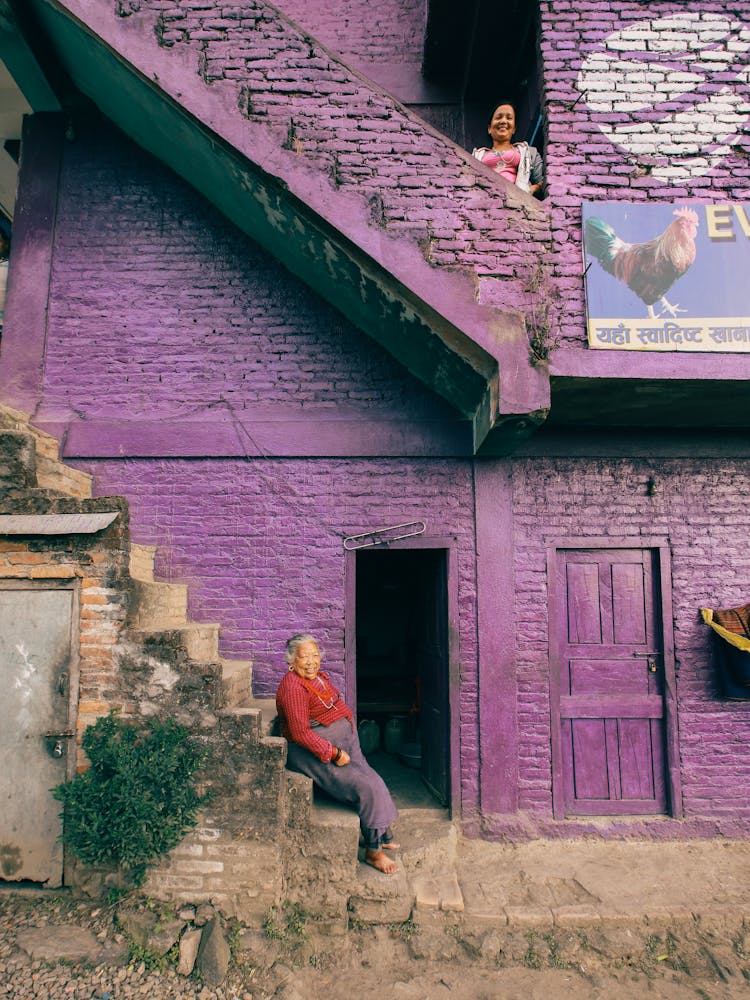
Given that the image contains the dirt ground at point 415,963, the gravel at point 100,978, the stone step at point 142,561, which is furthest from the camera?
the stone step at point 142,561


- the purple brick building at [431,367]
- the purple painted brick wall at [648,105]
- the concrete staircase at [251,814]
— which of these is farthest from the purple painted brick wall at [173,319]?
the purple painted brick wall at [648,105]

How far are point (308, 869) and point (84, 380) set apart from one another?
461cm

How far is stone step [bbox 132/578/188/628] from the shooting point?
4406mm

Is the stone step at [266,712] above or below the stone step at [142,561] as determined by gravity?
below

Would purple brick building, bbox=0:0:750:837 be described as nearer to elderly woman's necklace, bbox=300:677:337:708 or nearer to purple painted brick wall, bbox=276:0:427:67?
purple painted brick wall, bbox=276:0:427:67

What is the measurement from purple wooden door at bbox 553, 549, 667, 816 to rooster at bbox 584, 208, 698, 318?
2323 mm

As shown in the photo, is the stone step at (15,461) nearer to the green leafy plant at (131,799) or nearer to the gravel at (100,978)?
the green leafy plant at (131,799)

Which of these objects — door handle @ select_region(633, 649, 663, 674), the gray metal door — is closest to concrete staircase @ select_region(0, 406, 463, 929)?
the gray metal door

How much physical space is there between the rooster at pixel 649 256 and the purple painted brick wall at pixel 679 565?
5.28 ft

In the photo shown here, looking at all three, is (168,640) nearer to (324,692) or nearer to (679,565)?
(324,692)

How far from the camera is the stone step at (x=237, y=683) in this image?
4.36 meters

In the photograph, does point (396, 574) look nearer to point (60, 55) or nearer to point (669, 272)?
point (669, 272)

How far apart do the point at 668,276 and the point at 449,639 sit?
350 cm

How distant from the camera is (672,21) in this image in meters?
4.95
